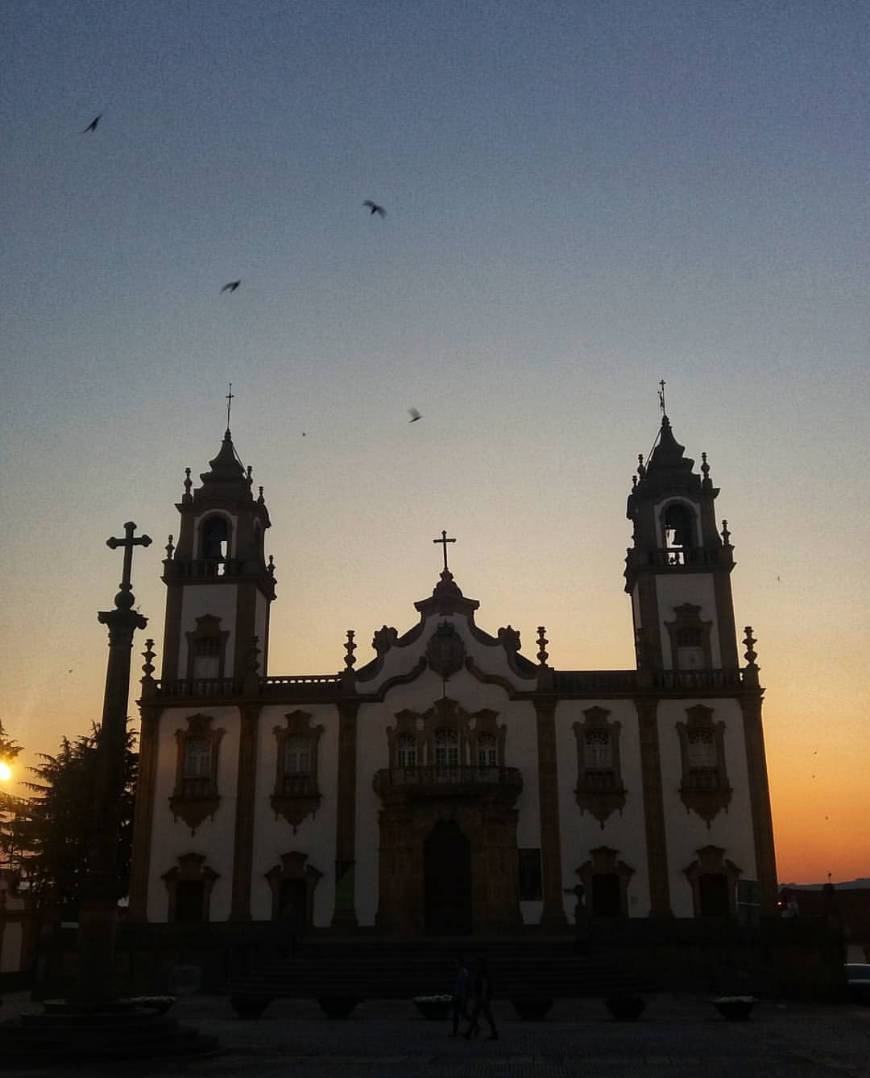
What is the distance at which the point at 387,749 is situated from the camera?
39.8 metres

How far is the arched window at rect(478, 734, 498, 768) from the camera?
3934cm

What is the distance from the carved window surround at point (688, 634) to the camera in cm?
4106

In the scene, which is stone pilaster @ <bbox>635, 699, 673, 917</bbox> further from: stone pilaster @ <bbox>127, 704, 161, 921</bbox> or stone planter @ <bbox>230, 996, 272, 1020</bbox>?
stone pilaster @ <bbox>127, 704, 161, 921</bbox>

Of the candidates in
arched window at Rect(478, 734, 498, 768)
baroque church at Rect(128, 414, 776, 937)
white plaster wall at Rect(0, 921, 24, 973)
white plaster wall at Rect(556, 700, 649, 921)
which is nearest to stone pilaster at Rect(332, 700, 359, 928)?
baroque church at Rect(128, 414, 776, 937)

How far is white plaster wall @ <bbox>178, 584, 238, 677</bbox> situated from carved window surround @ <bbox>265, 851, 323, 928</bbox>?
26.2 feet

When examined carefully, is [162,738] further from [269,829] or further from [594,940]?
[594,940]

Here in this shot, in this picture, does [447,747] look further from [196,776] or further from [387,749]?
[196,776]

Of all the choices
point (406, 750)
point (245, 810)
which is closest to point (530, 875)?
point (406, 750)

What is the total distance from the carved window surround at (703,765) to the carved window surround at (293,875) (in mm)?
13278

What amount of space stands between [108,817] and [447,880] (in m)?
20.0

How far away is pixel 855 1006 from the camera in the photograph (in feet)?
93.4

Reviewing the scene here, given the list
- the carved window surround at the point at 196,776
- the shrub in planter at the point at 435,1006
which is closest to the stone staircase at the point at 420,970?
the shrub in planter at the point at 435,1006

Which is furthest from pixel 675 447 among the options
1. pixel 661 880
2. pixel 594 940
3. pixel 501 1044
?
pixel 501 1044

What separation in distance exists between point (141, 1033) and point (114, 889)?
9.37 ft
